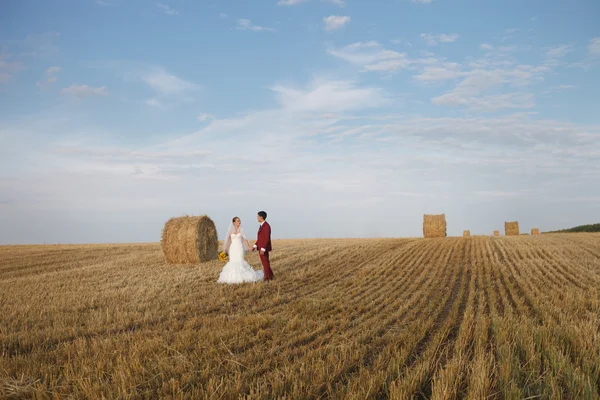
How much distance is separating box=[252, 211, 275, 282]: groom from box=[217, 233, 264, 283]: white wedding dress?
0.26 meters

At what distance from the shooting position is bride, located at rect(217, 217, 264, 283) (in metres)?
12.9

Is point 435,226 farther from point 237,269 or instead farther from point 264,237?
point 237,269

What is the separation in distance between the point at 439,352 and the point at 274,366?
2284 mm

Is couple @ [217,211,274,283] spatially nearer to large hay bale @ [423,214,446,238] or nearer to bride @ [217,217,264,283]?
bride @ [217,217,264,283]

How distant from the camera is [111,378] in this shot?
5.32 metres

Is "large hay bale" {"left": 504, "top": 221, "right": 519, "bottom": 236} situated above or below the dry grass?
above

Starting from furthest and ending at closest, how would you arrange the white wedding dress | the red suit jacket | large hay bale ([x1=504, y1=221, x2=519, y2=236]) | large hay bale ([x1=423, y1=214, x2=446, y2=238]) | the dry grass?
1. large hay bale ([x1=504, y1=221, x2=519, y2=236])
2. large hay bale ([x1=423, y1=214, x2=446, y2=238])
3. the red suit jacket
4. the white wedding dress
5. the dry grass

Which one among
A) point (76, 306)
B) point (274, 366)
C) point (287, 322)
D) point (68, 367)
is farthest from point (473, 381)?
point (76, 306)

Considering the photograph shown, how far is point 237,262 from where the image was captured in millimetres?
13211

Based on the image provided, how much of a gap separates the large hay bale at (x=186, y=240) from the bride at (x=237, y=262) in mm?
5475

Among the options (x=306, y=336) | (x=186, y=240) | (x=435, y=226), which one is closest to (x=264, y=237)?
(x=186, y=240)

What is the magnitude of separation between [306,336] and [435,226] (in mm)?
27157

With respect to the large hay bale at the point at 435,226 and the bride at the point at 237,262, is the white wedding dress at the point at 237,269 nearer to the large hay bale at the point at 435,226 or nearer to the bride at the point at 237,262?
the bride at the point at 237,262

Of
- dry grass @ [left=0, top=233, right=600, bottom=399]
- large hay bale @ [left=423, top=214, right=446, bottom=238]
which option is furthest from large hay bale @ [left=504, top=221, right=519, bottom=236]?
dry grass @ [left=0, top=233, right=600, bottom=399]
